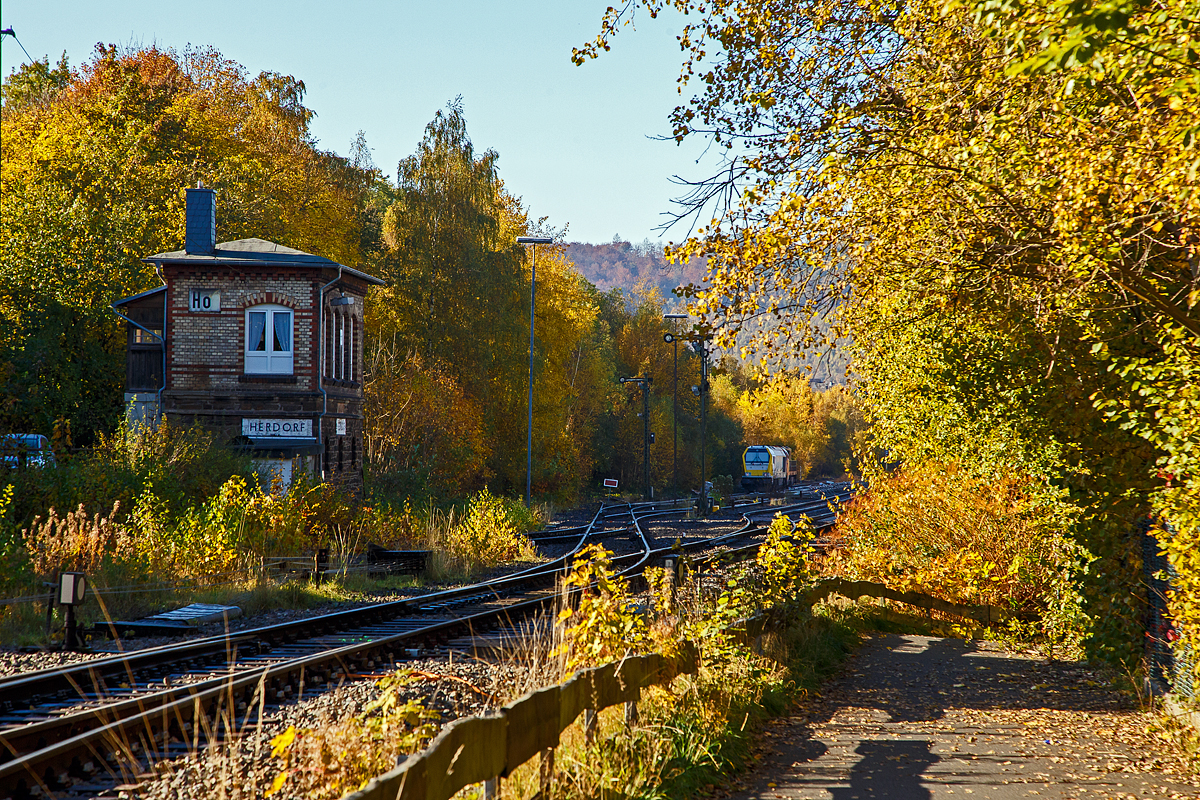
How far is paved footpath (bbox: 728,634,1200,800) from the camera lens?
6.38m

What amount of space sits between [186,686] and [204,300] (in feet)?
70.4

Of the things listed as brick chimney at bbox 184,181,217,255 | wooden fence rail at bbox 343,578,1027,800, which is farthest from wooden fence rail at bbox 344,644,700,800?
brick chimney at bbox 184,181,217,255

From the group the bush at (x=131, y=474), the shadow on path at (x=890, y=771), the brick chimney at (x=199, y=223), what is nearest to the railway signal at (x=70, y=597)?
the bush at (x=131, y=474)

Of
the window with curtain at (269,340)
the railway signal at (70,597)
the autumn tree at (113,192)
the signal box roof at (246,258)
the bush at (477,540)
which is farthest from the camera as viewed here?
the autumn tree at (113,192)

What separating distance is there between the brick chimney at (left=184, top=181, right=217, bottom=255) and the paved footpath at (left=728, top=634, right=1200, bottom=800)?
22964 mm

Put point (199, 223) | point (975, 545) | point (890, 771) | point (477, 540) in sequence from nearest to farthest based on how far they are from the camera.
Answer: point (890, 771) → point (975, 545) → point (477, 540) → point (199, 223)

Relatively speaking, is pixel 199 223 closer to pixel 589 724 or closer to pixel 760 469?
pixel 589 724

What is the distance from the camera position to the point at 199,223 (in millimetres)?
27453

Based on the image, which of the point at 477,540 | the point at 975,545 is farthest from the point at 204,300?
the point at 975,545

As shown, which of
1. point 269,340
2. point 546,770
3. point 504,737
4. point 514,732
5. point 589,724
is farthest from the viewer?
point 269,340

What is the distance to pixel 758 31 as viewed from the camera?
9.21 meters

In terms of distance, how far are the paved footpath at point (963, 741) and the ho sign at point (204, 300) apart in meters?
22.1

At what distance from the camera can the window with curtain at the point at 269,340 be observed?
2764cm

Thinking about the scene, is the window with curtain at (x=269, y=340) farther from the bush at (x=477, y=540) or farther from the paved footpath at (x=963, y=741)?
the paved footpath at (x=963, y=741)
